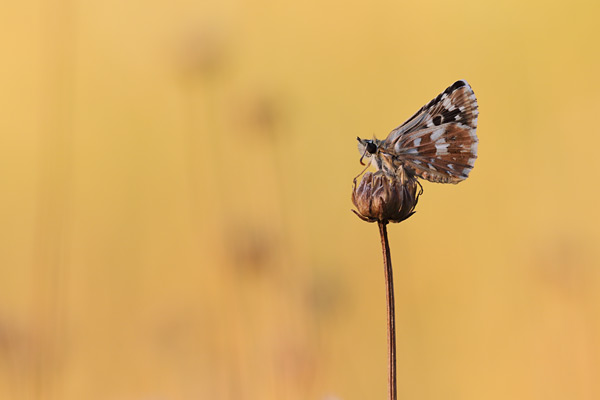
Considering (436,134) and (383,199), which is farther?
(436,134)

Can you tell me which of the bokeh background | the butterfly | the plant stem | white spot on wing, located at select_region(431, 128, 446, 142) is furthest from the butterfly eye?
the bokeh background

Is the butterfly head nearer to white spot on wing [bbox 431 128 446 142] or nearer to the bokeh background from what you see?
white spot on wing [bbox 431 128 446 142]

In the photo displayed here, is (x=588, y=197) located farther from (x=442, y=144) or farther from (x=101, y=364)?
(x=101, y=364)

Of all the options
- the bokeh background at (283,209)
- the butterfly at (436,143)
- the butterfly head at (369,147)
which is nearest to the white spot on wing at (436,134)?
the butterfly at (436,143)

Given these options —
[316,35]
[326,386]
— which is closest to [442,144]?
[326,386]

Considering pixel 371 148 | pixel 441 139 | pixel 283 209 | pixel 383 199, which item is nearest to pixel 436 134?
pixel 441 139

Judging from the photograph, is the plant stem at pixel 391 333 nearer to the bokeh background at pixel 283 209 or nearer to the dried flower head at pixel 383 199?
the dried flower head at pixel 383 199

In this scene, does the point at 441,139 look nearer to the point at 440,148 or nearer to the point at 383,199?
the point at 440,148
